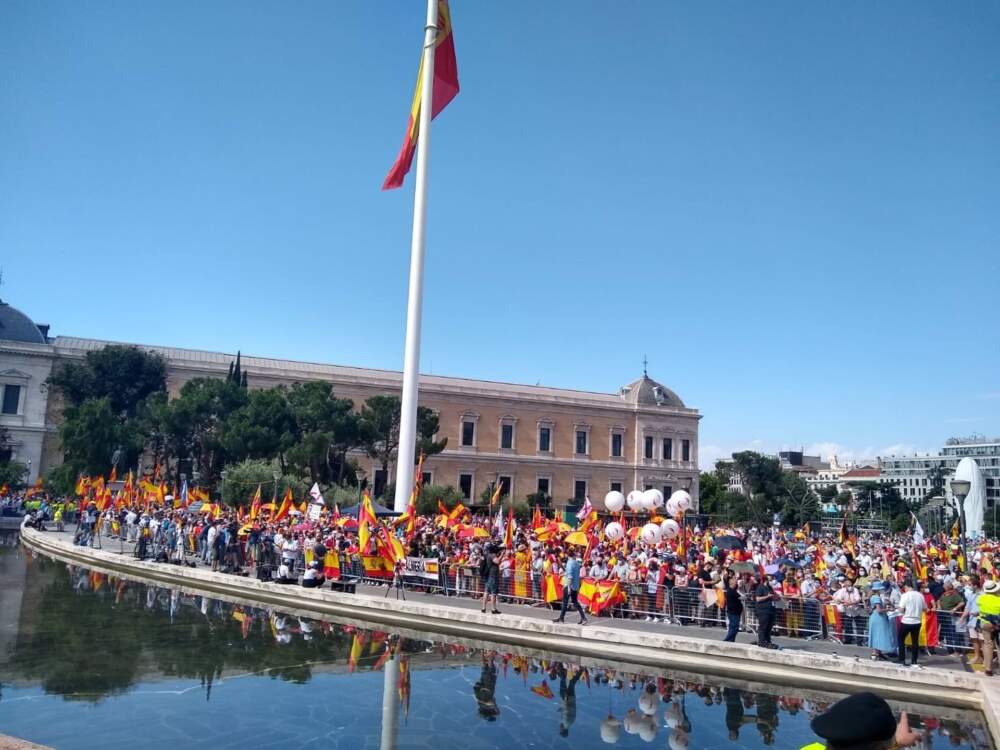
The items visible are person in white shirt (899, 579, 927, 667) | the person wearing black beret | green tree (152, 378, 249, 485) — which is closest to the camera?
the person wearing black beret

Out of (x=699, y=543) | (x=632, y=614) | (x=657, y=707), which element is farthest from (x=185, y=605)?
(x=699, y=543)

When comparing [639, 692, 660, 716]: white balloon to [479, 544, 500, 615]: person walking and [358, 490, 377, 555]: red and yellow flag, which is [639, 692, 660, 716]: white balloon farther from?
[358, 490, 377, 555]: red and yellow flag

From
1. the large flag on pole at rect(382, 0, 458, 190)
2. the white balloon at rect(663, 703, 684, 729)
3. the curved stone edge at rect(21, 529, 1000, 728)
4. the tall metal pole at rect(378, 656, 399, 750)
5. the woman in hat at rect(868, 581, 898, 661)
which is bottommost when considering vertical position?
the tall metal pole at rect(378, 656, 399, 750)

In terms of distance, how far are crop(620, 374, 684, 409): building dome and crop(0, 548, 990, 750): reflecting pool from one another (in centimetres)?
5137

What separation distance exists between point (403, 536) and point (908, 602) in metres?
11.0

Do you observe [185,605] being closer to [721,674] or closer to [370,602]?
[370,602]

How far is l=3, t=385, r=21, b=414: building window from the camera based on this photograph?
47.4 m

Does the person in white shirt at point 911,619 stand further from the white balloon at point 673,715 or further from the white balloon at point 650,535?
the white balloon at point 650,535

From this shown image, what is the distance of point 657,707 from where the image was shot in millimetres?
8828

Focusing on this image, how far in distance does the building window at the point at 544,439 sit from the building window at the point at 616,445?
5297mm

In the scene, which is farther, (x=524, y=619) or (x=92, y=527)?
(x=92, y=527)

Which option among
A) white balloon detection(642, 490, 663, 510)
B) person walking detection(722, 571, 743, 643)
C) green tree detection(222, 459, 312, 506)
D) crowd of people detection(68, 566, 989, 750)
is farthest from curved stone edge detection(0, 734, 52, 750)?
green tree detection(222, 459, 312, 506)

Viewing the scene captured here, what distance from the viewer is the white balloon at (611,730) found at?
773cm

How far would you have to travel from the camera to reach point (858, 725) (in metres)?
2.24
